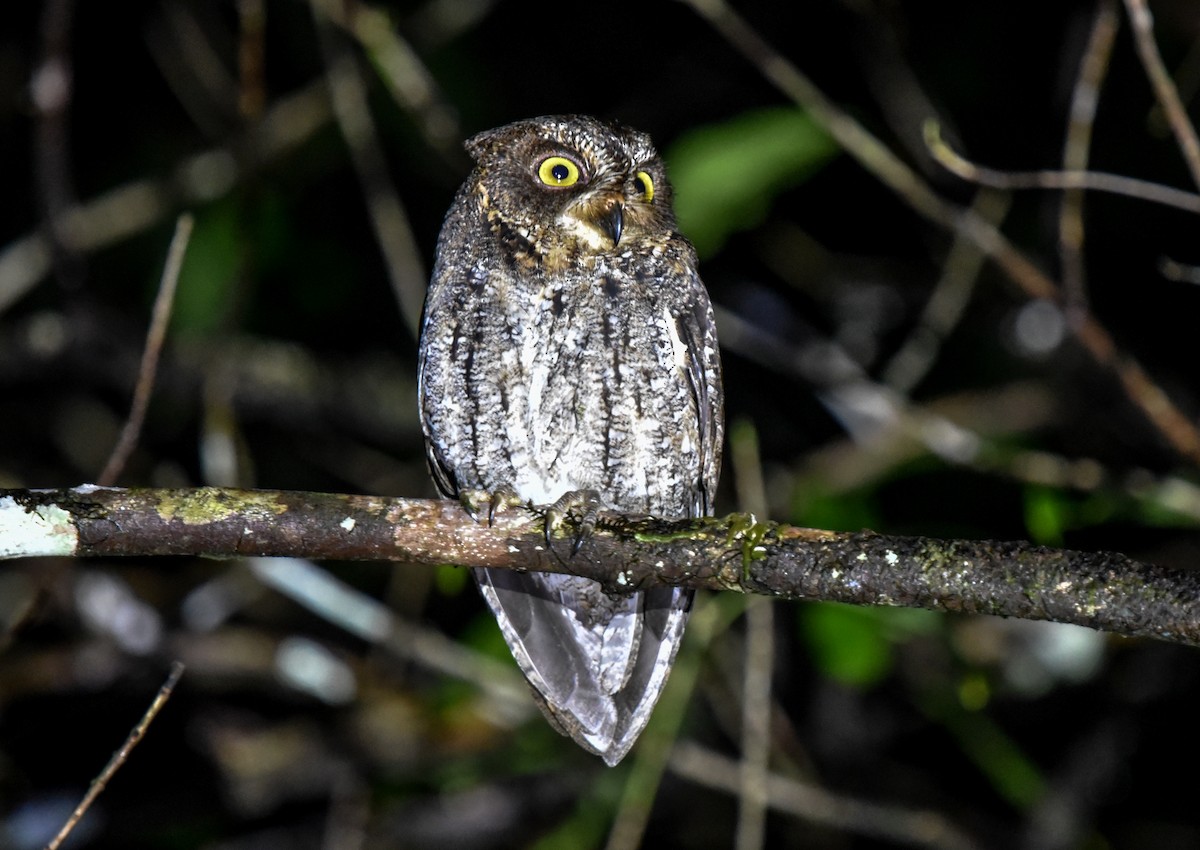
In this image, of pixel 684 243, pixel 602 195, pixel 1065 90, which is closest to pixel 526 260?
pixel 602 195

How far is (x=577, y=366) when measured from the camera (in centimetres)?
334

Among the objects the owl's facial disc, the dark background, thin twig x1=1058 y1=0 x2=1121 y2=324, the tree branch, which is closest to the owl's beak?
the owl's facial disc

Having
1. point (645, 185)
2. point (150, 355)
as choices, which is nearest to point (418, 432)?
point (645, 185)

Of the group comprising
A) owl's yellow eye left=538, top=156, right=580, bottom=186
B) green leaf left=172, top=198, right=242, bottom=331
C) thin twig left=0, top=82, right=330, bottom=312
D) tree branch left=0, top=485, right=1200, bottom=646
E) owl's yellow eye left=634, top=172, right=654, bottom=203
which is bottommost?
tree branch left=0, top=485, right=1200, bottom=646

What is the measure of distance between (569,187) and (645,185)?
25 centimetres

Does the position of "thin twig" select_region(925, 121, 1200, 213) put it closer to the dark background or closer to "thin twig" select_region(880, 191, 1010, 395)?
the dark background

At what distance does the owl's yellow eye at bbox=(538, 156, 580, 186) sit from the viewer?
3473 mm

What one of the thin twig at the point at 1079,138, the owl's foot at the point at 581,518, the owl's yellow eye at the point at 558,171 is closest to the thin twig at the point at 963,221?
the thin twig at the point at 1079,138

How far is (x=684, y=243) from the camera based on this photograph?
3652 millimetres

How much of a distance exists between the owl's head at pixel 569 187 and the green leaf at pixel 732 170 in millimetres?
366

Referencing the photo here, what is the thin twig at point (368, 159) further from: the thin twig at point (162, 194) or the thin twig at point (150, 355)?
the thin twig at point (150, 355)

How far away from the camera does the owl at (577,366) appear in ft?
11.1

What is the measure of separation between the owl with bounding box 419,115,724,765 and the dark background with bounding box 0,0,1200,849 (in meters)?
0.58

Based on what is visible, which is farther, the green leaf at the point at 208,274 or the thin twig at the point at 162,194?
the thin twig at the point at 162,194
